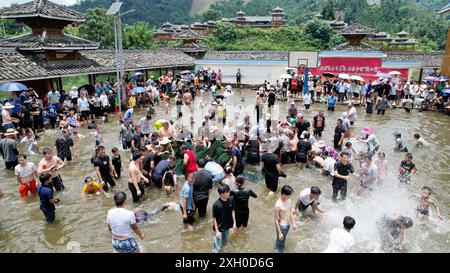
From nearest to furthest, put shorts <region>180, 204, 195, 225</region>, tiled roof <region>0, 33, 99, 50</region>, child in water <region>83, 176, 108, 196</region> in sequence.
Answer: shorts <region>180, 204, 195, 225</region>, child in water <region>83, 176, 108, 196</region>, tiled roof <region>0, 33, 99, 50</region>

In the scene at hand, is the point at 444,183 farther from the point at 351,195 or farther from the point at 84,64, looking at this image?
the point at 84,64

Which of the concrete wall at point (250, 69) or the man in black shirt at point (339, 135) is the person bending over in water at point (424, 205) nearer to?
the man in black shirt at point (339, 135)

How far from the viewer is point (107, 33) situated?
2064 inches

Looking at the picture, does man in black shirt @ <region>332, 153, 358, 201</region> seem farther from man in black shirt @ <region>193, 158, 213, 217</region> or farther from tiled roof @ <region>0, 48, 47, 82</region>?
tiled roof @ <region>0, 48, 47, 82</region>

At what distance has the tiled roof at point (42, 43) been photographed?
55.0 feet

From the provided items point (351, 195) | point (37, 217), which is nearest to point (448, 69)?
point (351, 195)

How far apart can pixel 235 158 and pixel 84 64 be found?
14504mm

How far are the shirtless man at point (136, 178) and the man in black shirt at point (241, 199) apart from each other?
245 centimetres

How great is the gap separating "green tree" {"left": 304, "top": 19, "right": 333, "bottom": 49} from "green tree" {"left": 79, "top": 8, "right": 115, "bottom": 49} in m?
35.0

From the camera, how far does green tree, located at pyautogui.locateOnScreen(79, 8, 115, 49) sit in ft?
168

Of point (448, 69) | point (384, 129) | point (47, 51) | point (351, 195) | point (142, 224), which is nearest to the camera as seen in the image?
point (142, 224)

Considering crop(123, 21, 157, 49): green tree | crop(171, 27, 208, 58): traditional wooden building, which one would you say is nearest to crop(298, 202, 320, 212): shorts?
crop(171, 27, 208, 58): traditional wooden building

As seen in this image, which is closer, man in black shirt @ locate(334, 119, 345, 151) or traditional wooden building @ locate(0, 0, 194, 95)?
man in black shirt @ locate(334, 119, 345, 151)

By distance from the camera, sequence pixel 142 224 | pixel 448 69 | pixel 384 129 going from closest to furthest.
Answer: pixel 142 224 → pixel 384 129 → pixel 448 69
